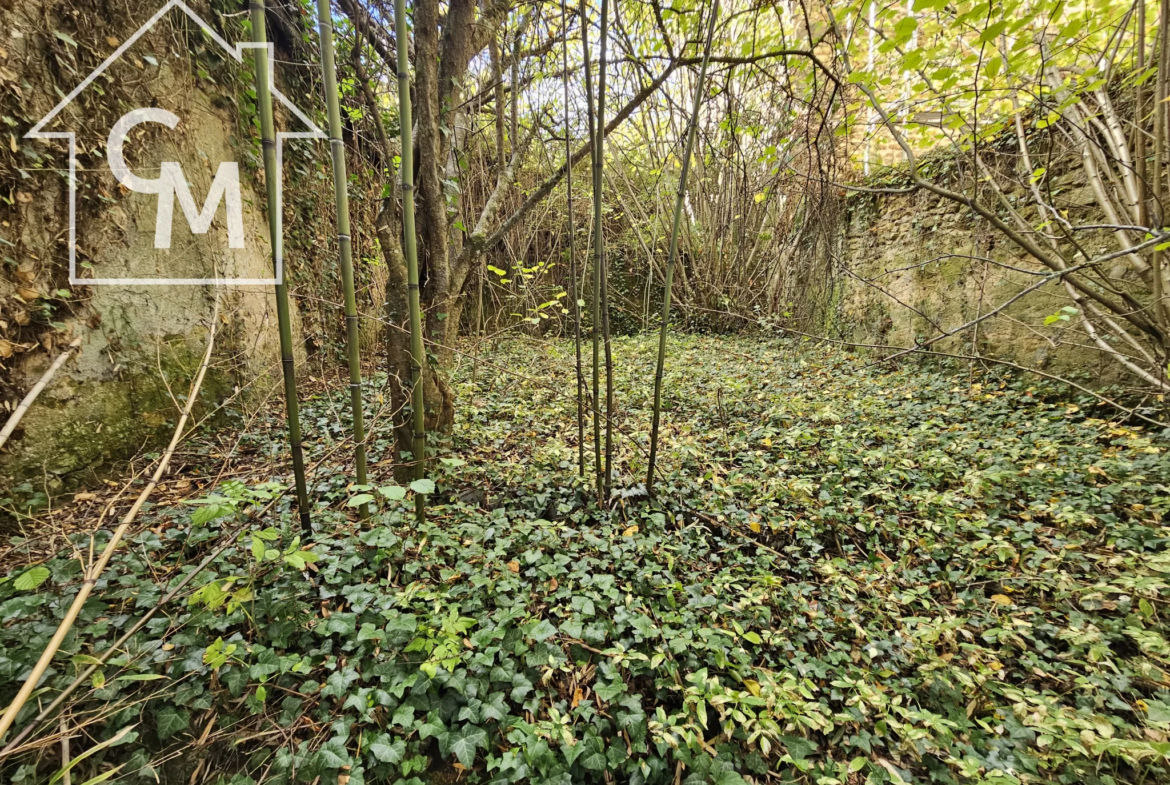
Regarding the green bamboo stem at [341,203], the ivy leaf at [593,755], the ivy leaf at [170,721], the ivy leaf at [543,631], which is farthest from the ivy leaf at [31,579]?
the ivy leaf at [593,755]

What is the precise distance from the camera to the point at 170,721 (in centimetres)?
124

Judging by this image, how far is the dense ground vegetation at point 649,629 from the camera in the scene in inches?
49.4

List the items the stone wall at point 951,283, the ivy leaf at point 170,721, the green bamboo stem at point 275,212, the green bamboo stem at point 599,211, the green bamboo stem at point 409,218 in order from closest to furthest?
the ivy leaf at point 170,721 → the green bamboo stem at point 275,212 → the green bamboo stem at point 409,218 → the green bamboo stem at point 599,211 → the stone wall at point 951,283

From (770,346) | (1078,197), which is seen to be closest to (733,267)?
(770,346)

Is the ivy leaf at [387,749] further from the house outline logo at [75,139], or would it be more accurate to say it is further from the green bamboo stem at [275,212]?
the house outline logo at [75,139]

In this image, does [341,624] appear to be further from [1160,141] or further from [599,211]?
[1160,141]

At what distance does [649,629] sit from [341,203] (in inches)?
74.3


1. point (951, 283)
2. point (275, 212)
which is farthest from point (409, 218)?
point (951, 283)

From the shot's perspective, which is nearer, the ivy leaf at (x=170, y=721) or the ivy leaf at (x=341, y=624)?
the ivy leaf at (x=170, y=721)

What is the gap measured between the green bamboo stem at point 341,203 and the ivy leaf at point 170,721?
75cm

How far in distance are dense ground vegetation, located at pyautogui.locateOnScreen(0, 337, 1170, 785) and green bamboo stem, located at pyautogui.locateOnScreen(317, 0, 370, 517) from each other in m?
0.32

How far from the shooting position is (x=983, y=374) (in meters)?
3.66

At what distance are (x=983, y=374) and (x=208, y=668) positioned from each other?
503 centimetres

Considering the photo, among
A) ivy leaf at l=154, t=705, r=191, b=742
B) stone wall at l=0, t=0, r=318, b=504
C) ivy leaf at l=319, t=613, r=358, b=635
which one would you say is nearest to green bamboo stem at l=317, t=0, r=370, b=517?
ivy leaf at l=319, t=613, r=358, b=635
